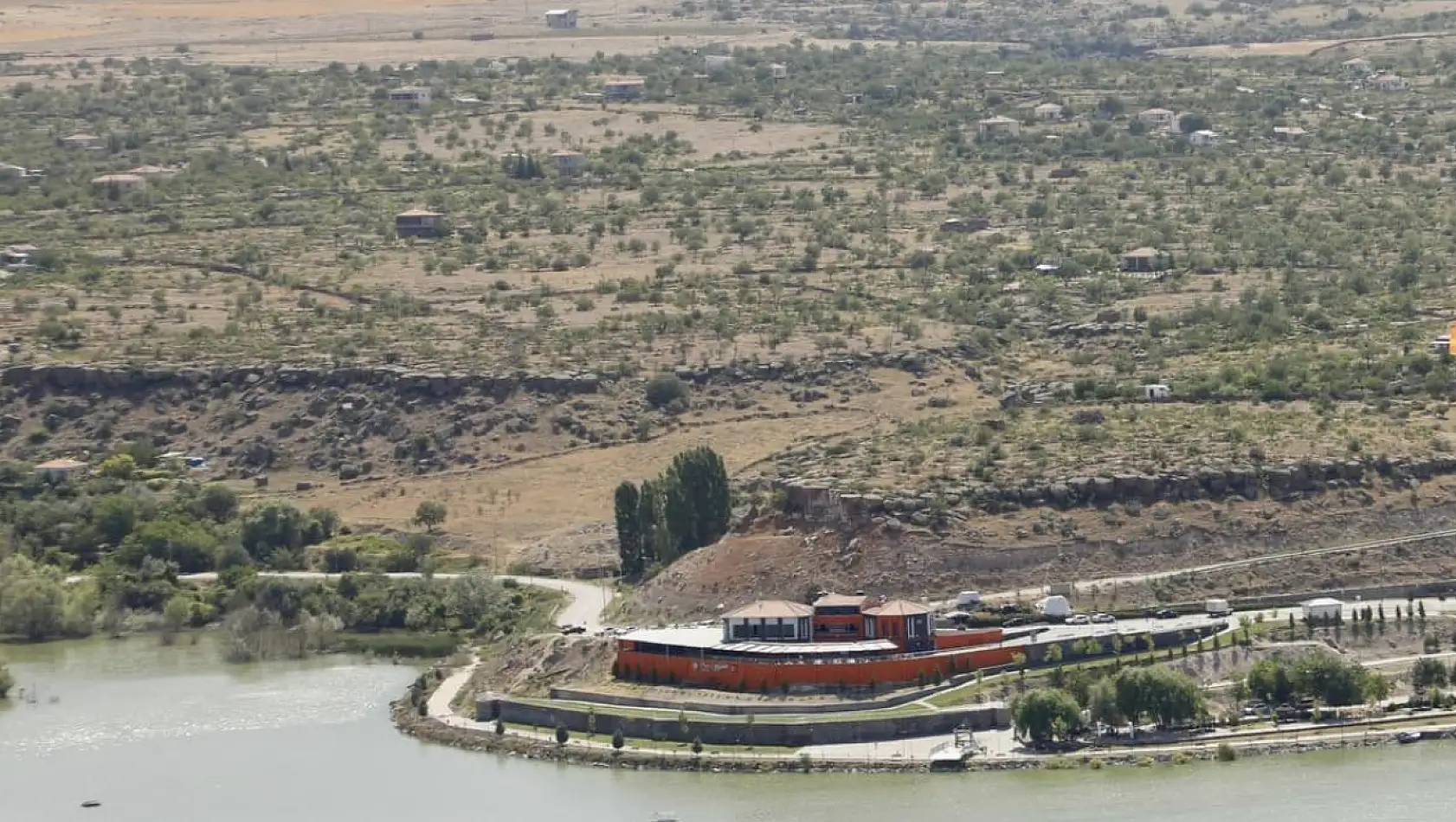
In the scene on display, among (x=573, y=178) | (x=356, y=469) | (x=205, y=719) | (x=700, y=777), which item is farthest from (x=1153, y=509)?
(x=573, y=178)

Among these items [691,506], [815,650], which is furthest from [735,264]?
[815,650]

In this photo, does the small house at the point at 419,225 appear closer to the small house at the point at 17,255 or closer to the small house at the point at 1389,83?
the small house at the point at 17,255

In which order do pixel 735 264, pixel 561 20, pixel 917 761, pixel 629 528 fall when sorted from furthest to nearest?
pixel 561 20
pixel 735 264
pixel 629 528
pixel 917 761

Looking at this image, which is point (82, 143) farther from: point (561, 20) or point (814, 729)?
point (814, 729)

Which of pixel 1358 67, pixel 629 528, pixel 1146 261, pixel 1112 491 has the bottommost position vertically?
pixel 629 528

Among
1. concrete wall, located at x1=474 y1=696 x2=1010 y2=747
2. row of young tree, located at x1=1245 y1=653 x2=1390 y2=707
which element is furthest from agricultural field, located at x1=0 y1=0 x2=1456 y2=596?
concrete wall, located at x1=474 y1=696 x2=1010 y2=747

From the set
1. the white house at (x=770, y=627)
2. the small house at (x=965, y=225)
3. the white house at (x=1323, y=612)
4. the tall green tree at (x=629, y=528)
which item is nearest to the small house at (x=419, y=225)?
the small house at (x=965, y=225)

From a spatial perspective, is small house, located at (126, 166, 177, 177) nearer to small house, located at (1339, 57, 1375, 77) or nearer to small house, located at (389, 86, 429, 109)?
small house, located at (389, 86, 429, 109)
